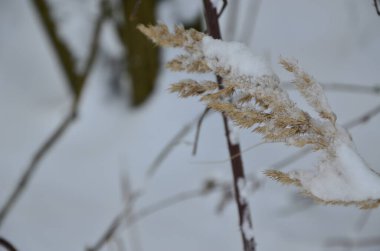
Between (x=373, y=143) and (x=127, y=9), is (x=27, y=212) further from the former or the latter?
(x=373, y=143)

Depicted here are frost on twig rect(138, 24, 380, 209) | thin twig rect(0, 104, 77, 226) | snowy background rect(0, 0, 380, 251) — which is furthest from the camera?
snowy background rect(0, 0, 380, 251)

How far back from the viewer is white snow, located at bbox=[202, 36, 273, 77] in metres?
0.47

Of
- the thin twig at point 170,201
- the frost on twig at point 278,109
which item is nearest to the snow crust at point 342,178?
the frost on twig at point 278,109

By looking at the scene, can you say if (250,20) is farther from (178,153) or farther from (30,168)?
(30,168)

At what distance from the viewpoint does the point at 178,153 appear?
1.71 meters

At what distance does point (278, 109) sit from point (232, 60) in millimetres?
77

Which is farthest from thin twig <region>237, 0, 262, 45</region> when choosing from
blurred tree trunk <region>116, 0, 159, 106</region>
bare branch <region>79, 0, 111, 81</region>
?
bare branch <region>79, 0, 111, 81</region>

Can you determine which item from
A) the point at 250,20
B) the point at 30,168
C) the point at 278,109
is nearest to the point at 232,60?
the point at 278,109

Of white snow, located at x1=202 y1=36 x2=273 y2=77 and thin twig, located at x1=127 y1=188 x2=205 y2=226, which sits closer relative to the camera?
white snow, located at x1=202 y1=36 x2=273 y2=77

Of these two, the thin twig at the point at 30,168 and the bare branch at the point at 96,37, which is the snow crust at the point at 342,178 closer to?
the thin twig at the point at 30,168

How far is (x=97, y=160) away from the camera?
181 cm

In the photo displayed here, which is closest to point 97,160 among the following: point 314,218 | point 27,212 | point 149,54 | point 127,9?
point 27,212

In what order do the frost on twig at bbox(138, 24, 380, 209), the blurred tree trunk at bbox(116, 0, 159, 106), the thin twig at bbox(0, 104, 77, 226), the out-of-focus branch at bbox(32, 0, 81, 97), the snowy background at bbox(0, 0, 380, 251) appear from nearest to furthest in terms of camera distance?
1. the frost on twig at bbox(138, 24, 380, 209)
2. the thin twig at bbox(0, 104, 77, 226)
3. the snowy background at bbox(0, 0, 380, 251)
4. the blurred tree trunk at bbox(116, 0, 159, 106)
5. the out-of-focus branch at bbox(32, 0, 81, 97)

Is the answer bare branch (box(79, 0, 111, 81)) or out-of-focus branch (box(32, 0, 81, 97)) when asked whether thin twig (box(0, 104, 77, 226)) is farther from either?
out-of-focus branch (box(32, 0, 81, 97))
